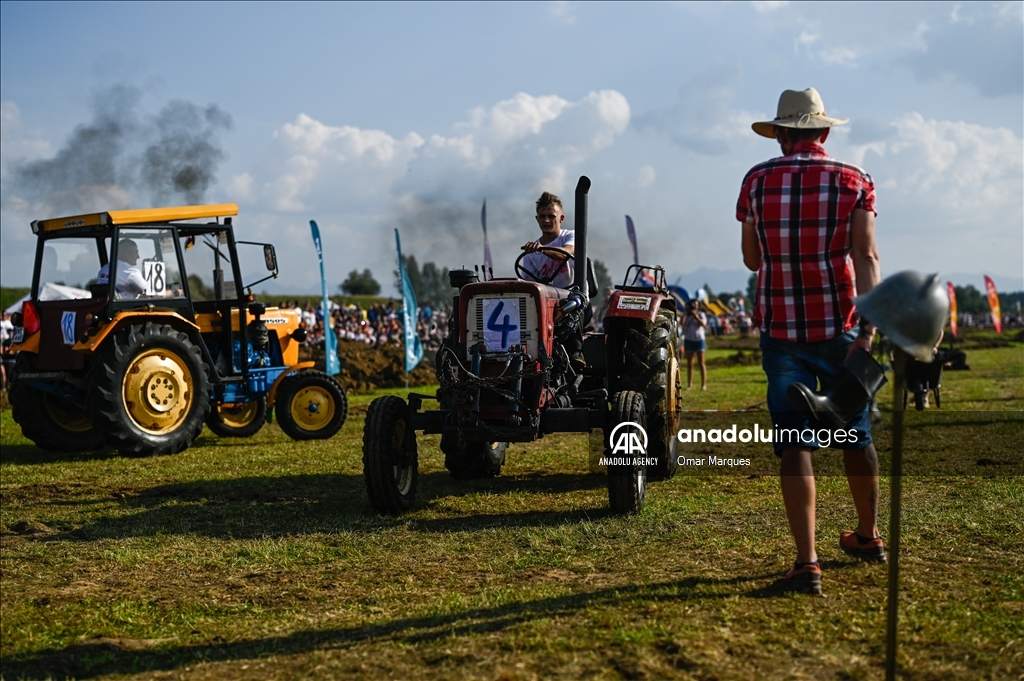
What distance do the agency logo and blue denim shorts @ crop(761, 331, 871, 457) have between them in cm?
172

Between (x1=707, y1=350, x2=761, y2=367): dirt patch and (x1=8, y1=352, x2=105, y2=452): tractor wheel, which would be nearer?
(x1=8, y1=352, x2=105, y2=452): tractor wheel

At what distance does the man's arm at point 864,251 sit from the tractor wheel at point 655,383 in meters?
2.71

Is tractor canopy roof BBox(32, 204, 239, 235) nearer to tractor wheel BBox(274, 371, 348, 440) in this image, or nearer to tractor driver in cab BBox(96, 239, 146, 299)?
tractor driver in cab BBox(96, 239, 146, 299)

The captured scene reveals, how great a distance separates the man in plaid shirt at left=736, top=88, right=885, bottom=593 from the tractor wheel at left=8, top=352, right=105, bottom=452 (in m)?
7.92

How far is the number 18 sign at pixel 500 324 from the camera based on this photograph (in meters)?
6.45

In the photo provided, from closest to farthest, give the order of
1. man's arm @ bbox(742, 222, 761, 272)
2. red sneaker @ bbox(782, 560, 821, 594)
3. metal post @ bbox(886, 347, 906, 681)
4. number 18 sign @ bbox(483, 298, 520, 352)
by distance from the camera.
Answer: metal post @ bbox(886, 347, 906, 681)
red sneaker @ bbox(782, 560, 821, 594)
man's arm @ bbox(742, 222, 761, 272)
number 18 sign @ bbox(483, 298, 520, 352)

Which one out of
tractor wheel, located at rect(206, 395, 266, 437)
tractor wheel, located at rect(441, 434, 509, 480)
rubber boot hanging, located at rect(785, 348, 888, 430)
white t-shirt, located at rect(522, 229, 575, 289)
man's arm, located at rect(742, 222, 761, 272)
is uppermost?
white t-shirt, located at rect(522, 229, 575, 289)

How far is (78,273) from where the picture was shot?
10883 mm

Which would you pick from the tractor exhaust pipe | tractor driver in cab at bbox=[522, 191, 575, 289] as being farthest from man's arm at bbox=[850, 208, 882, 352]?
tractor driver in cab at bbox=[522, 191, 575, 289]

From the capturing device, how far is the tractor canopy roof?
33.1 feet

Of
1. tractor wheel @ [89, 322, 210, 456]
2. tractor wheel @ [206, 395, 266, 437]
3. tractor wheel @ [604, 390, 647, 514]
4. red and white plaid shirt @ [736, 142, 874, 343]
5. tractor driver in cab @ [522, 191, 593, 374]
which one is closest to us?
red and white plaid shirt @ [736, 142, 874, 343]

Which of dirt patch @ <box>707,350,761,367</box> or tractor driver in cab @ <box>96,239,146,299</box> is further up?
tractor driver in cab @ <box>96,239,146,299</box>

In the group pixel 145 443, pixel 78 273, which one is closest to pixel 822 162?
pixel 145 443

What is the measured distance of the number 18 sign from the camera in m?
6.45
